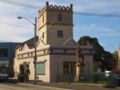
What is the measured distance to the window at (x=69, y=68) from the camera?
211 ft

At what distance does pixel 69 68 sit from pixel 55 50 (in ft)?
11.5

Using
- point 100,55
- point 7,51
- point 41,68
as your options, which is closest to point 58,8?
point 41,68

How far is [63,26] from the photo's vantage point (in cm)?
7656

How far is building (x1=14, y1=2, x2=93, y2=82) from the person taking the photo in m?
63.9

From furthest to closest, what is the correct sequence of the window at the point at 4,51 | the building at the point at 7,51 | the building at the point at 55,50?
the window at the point at 4,51 → the building at the point at 7,51 → the building at the point at 55,50

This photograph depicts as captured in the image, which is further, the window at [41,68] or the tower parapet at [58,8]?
the tower parapet at [58,8]

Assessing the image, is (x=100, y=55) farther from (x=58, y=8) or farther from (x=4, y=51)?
(x=58, y=8)

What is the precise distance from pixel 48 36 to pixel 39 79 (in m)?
11.4

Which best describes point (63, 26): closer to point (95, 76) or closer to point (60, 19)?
point (60, 19)

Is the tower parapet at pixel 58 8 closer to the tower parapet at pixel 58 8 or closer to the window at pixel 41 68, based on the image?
the tower parapet at pixel 58 8

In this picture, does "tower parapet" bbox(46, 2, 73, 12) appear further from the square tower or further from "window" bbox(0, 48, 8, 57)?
"window" bbox(0, 48, 8, 57)

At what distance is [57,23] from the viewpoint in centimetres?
7631

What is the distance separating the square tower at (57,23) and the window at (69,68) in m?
11.4

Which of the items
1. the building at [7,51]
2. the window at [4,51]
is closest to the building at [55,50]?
the building at [7,51]
